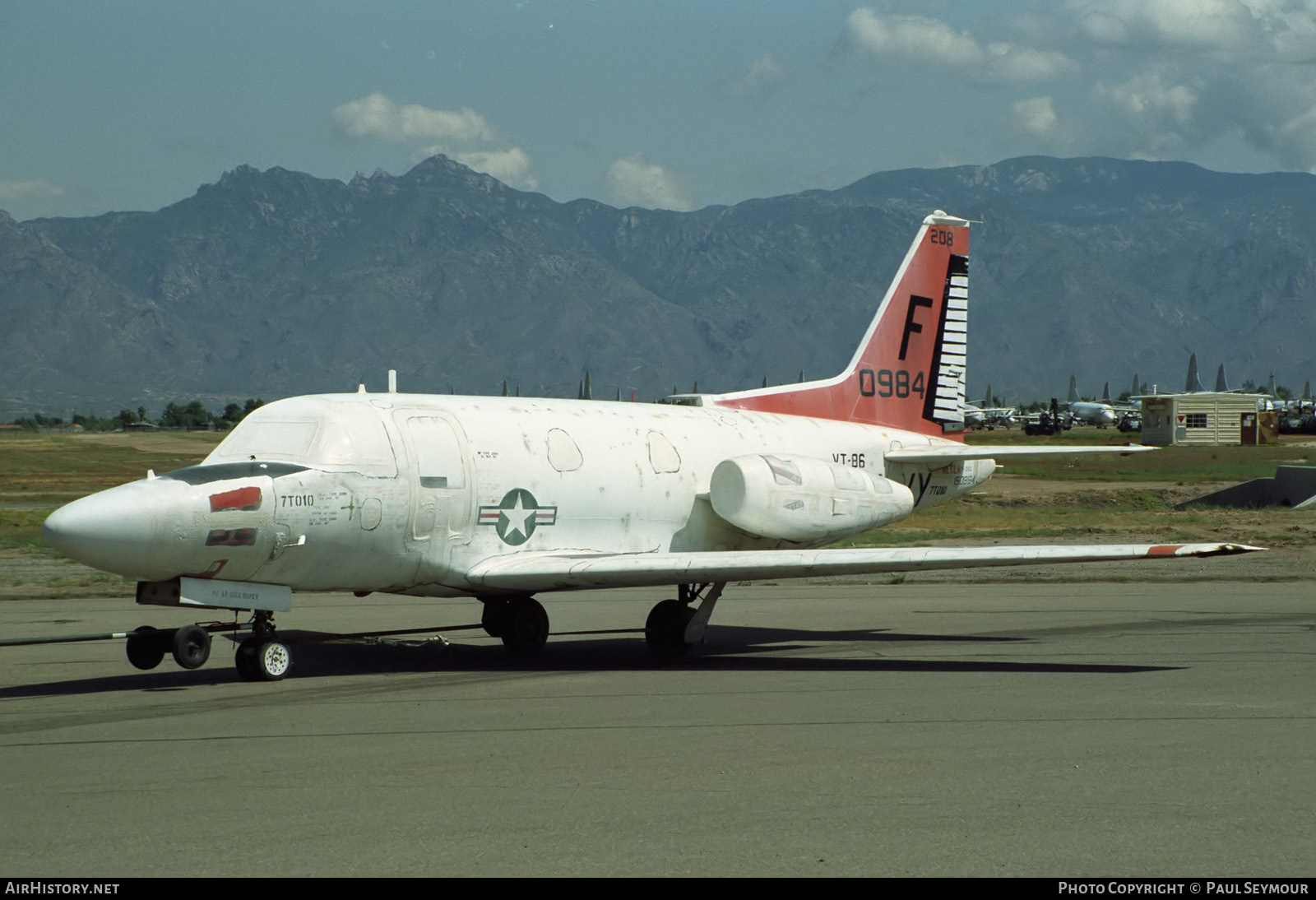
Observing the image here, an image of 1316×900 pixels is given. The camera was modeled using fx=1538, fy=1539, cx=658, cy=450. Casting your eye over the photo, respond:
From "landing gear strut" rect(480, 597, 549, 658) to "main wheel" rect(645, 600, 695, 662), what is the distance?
125cm

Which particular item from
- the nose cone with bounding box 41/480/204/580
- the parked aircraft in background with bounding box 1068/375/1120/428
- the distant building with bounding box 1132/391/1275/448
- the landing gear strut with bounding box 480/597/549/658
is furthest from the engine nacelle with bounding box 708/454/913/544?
the parked aircraft in background with bounding box 1068/375/1120/428

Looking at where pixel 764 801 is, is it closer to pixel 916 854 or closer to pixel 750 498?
pixel 916 854

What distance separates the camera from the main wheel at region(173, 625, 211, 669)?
14.1 meters

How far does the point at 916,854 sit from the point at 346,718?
5960 mm

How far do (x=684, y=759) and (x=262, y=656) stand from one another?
18.5ft

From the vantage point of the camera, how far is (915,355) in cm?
2202

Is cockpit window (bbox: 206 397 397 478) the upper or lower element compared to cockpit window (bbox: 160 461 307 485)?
upper

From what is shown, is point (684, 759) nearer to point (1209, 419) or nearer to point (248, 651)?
point (248, 651)

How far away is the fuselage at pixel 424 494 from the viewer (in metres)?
13.7

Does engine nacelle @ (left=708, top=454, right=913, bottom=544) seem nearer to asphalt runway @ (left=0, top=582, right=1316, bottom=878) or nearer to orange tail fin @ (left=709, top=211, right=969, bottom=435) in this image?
asphalt runway @ (left=0, top=582, right=1316, bottom=878)

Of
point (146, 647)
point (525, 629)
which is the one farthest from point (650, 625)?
point (146, 647)

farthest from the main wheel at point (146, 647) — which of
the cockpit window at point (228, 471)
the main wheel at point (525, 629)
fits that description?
the main wheel at point (525, 629)

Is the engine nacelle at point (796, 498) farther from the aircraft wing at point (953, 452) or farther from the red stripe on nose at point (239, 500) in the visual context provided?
the red stripe on nose at point (239, 500)
